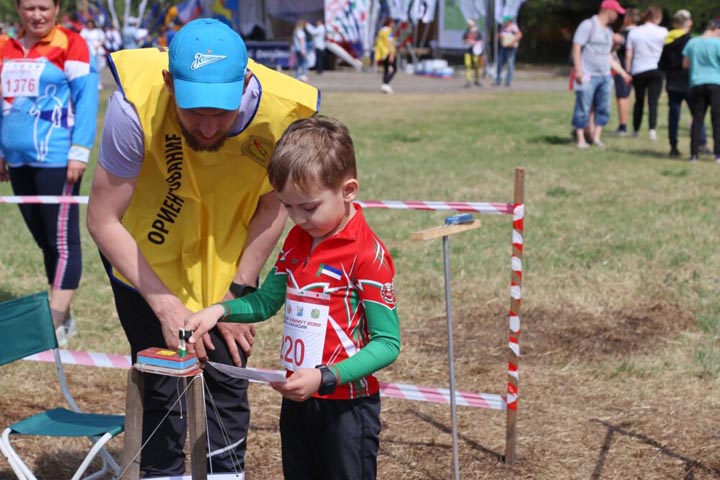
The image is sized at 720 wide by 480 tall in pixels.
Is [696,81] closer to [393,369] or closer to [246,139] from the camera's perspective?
[393,369]

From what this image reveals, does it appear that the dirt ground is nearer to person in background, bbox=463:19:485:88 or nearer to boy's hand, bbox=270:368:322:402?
boy's hand, bbox=270:368:322:402

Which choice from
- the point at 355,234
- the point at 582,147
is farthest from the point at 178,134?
the point at 582,147

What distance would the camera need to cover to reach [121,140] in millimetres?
2832

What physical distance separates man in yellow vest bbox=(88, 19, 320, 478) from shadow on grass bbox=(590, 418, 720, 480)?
1864 millimetres

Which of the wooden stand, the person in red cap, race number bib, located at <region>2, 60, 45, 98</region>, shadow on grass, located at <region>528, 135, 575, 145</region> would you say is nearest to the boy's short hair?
the wooden stand

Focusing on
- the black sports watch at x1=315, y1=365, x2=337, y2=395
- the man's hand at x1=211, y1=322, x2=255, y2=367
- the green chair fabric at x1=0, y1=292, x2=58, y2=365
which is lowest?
the green chair fabric at x1=0, y1=292, x2=58, y2=365

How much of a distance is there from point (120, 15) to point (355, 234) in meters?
39.3

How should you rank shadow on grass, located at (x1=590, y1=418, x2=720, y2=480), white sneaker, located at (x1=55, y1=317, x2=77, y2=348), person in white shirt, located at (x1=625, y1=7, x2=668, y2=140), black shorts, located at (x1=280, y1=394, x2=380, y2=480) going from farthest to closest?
person in white shirt, located at (x1=625, y1=7, x2=668, y2=140)
white sneaker, located at (x1=55, y1=317, x2=77, y2=348)
shadow on grass, located at (x1=590, y1=418, x2=720, y2=480)
black shorts, located at (x1=280, y1=394, x2=380, y2=480)

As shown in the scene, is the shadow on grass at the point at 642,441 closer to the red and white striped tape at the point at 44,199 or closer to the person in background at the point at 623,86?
the red and white striped tape at the point at 44,199

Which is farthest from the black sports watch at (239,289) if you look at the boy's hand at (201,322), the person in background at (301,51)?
the person in background at (301,51)

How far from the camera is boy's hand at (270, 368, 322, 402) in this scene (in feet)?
7.70

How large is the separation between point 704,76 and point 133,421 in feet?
36.0

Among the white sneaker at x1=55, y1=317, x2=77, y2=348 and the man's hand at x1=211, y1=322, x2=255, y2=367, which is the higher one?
the man's hand at x1=211, y1=322, x2=255, y2=367

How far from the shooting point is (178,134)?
116 inches
